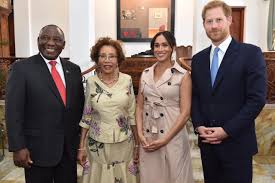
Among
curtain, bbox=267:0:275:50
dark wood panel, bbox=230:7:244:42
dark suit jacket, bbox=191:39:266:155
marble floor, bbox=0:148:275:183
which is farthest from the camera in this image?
dark wood panel, bbox=230:7:244:42

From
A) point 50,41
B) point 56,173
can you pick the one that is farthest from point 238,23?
point 56,173

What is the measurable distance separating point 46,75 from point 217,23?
114 cm

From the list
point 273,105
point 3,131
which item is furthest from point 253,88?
point 3,131

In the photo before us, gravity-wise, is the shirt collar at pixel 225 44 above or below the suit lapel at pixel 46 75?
above

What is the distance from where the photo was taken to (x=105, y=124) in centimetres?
230

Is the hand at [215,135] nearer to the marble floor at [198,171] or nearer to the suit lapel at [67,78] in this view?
the suit lapel at [67,78]

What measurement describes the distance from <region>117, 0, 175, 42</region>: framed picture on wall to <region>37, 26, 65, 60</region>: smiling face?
23.7 ft

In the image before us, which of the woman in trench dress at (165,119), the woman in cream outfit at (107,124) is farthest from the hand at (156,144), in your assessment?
the woman in cream outfit at (107,124)

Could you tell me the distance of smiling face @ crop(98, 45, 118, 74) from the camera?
90.9 inches

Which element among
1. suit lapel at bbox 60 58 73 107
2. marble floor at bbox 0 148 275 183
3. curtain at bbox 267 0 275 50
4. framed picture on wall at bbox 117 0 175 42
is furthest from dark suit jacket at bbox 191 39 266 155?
framed picture on wall at bbox 117 0 175 42

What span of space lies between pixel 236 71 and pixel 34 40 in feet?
27.7

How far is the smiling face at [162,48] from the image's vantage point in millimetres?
2283

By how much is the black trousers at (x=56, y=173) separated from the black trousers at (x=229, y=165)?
0.95 meters

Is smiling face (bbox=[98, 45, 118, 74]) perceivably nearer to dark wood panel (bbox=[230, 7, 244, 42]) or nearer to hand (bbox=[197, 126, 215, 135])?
hand (bbox=[197, 126, 215, 135])
